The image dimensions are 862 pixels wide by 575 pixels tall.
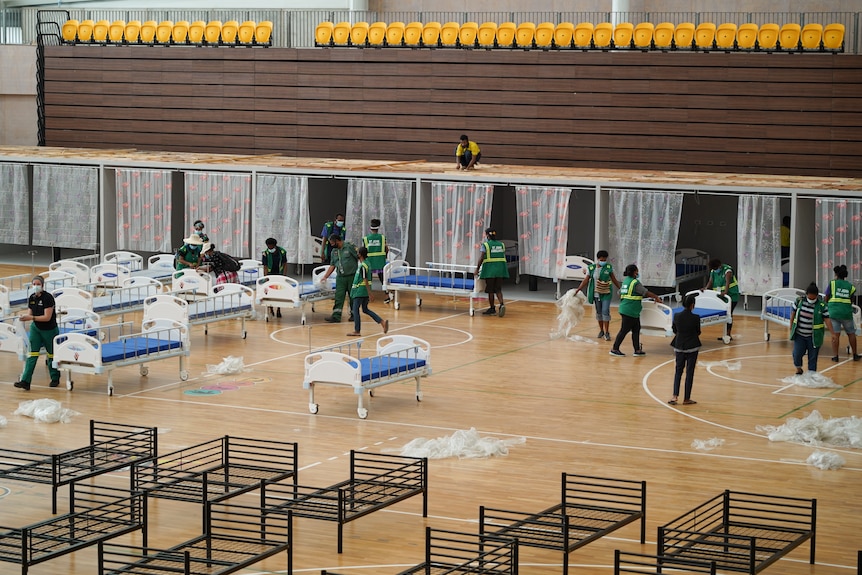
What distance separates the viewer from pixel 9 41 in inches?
1570

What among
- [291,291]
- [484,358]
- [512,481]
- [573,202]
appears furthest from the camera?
[573,202]

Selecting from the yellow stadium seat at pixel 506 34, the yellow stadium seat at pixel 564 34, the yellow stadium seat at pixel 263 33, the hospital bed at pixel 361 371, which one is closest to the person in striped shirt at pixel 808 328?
the hospital bed at pixel 361 371

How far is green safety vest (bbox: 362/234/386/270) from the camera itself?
27.5 meters

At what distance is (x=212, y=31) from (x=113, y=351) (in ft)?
62.7

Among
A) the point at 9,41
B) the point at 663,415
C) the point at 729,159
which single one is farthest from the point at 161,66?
the point at 663,415

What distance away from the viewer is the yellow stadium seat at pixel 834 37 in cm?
3061

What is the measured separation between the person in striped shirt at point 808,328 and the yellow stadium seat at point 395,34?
16644 millimetres

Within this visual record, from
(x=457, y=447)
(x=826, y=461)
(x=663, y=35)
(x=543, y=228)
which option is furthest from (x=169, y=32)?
(x=826, y=461)

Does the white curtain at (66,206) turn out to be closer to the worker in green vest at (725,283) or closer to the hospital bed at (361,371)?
the worker in green vest at (725,283)

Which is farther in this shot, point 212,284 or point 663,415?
point 212,284

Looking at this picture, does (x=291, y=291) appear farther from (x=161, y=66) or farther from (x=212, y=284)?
(x=161, y=66)

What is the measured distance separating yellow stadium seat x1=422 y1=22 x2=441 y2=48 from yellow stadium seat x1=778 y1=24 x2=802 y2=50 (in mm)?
Answer: 8428

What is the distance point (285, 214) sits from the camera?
101 feet

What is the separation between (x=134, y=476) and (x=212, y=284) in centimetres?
1215
